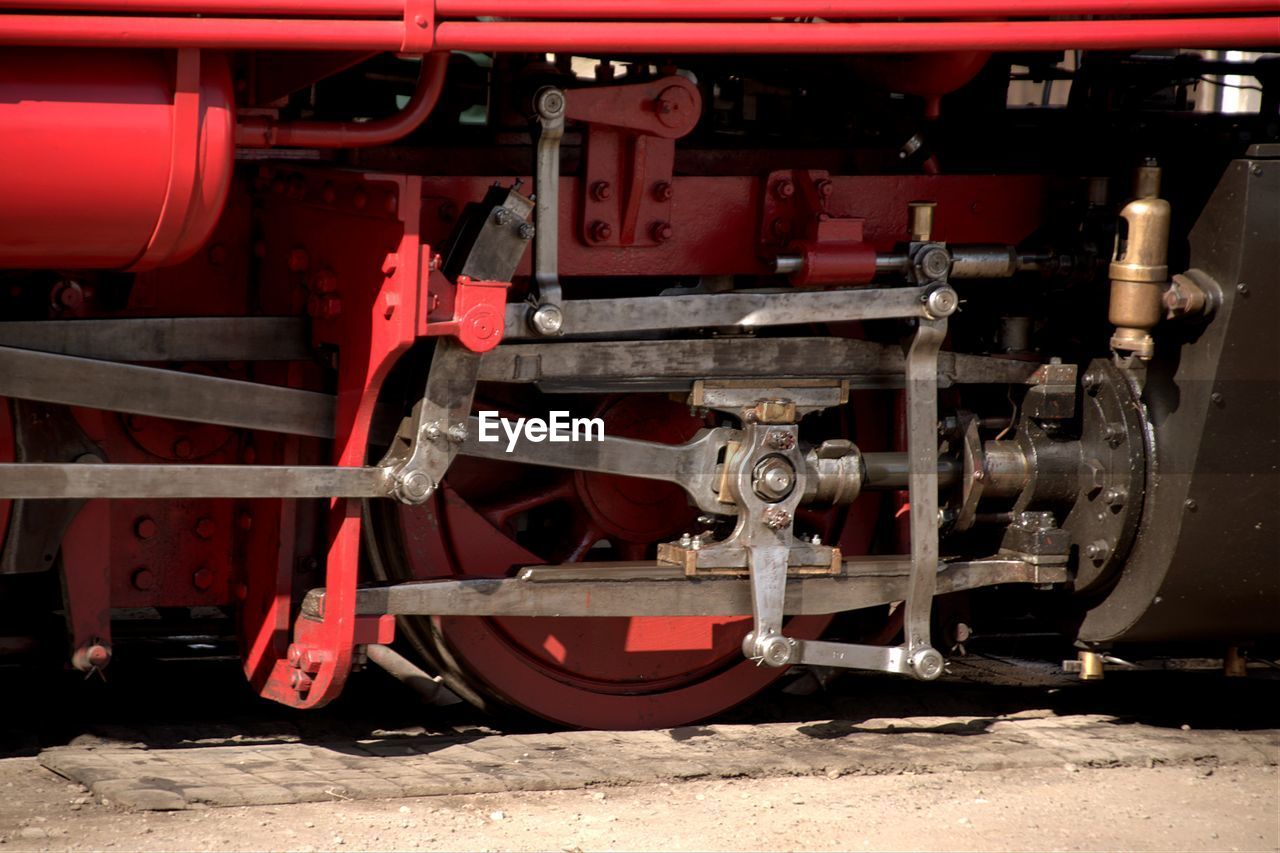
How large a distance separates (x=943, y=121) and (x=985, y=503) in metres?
0.98

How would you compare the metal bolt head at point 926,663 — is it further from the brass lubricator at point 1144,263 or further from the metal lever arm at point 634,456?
the brass lubricator at point 1144,263

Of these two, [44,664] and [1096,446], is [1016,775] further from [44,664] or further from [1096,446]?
[44,664]

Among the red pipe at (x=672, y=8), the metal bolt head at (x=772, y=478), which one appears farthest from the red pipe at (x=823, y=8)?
the metal bolt head at (x=772, y=478)

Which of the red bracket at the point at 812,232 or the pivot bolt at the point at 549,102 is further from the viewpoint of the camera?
the red bracket at the point at 812,232

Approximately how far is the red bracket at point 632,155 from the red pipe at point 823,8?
0.34 meters

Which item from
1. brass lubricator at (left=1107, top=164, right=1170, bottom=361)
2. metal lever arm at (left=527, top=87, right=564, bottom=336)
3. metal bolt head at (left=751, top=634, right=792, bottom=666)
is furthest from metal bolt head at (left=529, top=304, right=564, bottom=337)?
brass lubricator at (left=1107, top=164, right=1170, bottom=361)

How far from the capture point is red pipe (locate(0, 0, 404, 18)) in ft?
9.49

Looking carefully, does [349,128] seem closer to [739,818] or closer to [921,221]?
[921,221]

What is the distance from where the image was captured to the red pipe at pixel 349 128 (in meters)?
3.27

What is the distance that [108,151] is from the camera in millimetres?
3008

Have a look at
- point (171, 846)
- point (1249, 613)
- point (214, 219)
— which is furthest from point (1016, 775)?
point (214, 219)

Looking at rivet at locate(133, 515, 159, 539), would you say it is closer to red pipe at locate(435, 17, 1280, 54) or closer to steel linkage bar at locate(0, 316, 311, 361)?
steel linkage bar at locate(0, 316, 311, 361)

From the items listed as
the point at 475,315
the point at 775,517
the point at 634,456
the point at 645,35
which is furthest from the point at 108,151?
the point at 775,517

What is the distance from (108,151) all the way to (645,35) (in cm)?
100
